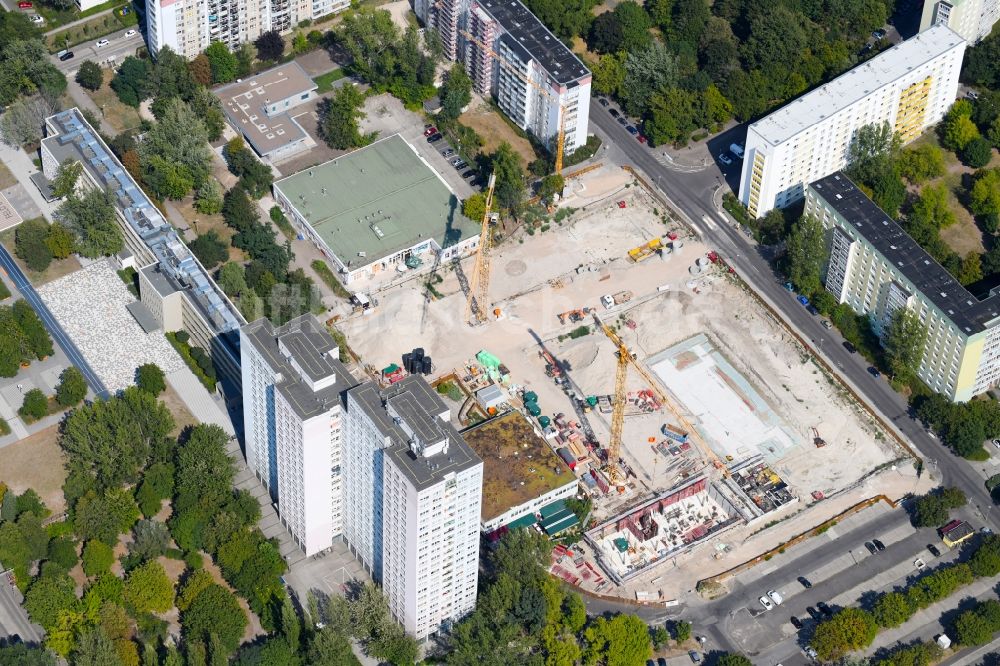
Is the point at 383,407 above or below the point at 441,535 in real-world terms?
above

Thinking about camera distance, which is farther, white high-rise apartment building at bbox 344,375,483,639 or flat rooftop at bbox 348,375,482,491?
white high-rise apartment building at bbox 344,375,483,639

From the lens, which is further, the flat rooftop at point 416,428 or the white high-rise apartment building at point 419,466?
the white high-rise apartment building at point 419,466

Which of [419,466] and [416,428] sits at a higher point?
[416,428]

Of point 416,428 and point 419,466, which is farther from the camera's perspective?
point 416,428
